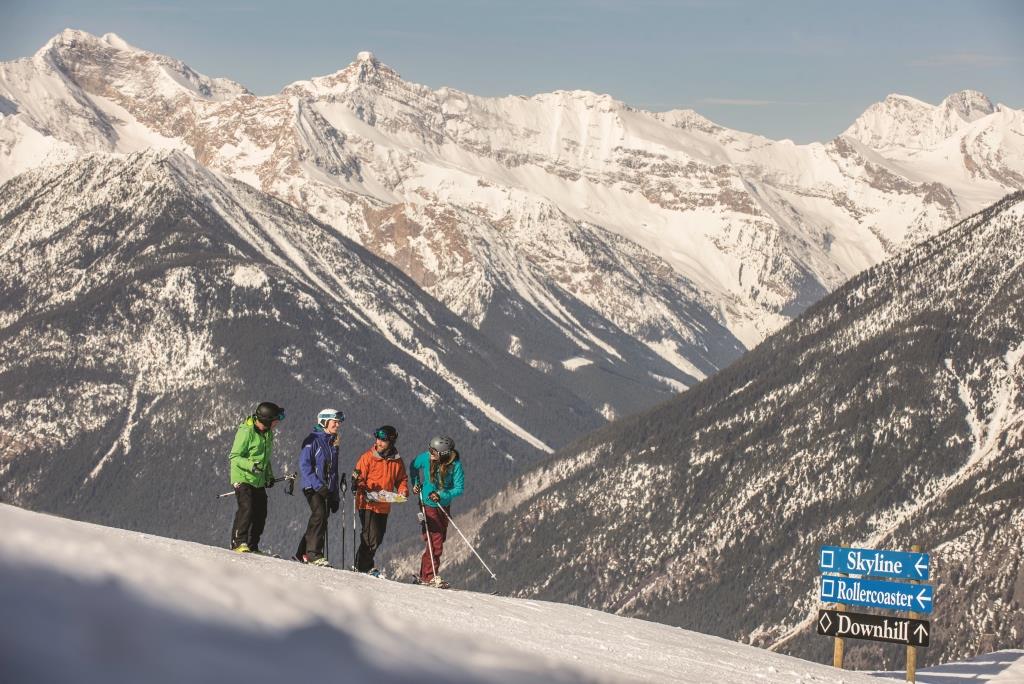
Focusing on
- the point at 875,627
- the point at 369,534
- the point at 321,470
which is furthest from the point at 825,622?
the point at 321,470

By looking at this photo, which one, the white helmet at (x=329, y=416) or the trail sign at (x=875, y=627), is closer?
the white helmet at (x=329, y=416)

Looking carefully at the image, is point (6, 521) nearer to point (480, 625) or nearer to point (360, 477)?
point (480, 625)

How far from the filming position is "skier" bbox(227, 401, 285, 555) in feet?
121

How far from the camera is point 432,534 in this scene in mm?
41156

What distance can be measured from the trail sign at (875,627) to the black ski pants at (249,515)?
1257 cm

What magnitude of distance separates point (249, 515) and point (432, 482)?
14.4 feet

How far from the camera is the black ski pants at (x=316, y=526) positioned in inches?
1497

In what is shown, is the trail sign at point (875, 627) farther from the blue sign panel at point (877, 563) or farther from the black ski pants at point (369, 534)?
the black ski pants at point (369, 534)

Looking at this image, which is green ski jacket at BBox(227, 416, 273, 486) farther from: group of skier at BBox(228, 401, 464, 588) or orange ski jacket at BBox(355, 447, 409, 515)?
orange ski jacket at BBox(355, 447, 409, 515)

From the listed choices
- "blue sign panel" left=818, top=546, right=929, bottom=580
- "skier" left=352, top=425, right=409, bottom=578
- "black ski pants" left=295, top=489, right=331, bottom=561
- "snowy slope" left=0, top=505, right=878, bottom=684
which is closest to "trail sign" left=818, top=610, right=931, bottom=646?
"blue sign panel" left=818, top=546, right=929, bottom=580

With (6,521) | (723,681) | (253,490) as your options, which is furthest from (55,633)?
(253,490)

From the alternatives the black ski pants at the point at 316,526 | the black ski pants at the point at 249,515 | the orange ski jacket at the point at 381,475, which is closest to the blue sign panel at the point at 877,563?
the orange ski jacket at the point at 381,475

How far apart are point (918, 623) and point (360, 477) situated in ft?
41.0

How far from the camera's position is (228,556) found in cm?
3089
